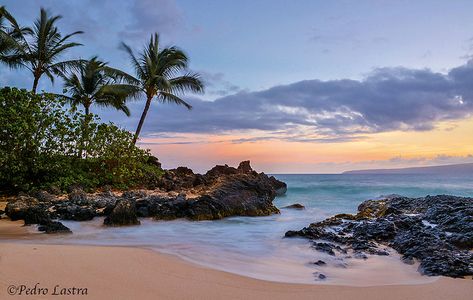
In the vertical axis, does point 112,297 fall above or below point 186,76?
below

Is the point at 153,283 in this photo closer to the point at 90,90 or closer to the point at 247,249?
the point at 247,249

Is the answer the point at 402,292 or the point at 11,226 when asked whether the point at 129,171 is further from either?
the point at 402,292

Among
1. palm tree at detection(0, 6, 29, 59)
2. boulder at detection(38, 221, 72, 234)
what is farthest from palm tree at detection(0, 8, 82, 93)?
boulder at detection(38, 221, 72, 234)

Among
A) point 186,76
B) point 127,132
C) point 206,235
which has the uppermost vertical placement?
point 186,76

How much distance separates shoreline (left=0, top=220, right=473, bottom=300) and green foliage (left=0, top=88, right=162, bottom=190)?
1048cm

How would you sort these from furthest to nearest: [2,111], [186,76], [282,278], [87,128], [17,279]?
[186,76] < [87,128] < [2,111] < [282,278] < [17,279]

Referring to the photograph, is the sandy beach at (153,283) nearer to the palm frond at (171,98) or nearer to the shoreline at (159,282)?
the shoreline at (159,282)

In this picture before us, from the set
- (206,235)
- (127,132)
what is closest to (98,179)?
(127,132)

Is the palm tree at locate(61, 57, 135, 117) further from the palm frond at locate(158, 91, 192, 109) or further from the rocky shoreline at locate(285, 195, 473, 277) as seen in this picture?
the rocky shoreline at locate(285, 195, 473, 277)

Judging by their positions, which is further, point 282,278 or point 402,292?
point 282,278

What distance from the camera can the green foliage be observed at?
1393 centimetres

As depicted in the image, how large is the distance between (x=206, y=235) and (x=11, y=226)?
442 cm

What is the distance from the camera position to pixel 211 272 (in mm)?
4727

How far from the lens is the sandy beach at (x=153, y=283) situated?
147 inches
